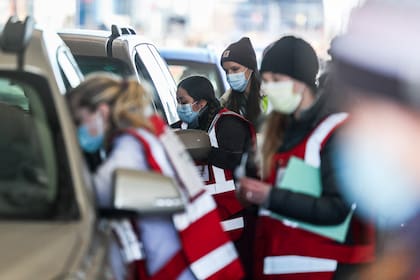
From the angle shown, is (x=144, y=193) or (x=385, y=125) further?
(x=385, y=125)

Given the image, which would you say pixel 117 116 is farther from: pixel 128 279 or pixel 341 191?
Answer: pixel 341 191

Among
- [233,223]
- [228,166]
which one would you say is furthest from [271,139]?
[233,223]

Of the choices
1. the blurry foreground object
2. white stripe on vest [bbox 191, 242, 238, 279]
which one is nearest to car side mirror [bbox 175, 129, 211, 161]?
the blurry foreground object

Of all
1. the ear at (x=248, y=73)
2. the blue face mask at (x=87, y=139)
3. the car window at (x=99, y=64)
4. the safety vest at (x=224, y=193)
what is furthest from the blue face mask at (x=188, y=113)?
the blue face mask at (x=87, y=139)

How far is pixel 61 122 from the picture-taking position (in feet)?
12.7

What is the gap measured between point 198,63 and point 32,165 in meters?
10.3

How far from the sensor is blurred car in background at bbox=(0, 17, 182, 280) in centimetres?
328

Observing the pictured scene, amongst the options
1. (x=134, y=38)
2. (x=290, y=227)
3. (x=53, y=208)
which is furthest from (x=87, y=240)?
(x=134, y=38)

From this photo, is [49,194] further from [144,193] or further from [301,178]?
[301,178]

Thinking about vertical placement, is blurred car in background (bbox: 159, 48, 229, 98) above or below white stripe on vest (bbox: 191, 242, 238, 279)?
below

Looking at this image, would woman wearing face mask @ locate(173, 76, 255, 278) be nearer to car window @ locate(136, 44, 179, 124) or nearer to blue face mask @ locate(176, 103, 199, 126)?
blue face mask @ locate(176, 103, 199, 126)

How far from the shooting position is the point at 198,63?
46.3ft

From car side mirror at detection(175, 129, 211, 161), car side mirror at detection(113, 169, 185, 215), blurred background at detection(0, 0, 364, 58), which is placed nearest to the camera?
car side mirror at detection(113, 169, 185, 215)

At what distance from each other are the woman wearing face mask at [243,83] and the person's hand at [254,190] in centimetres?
281
